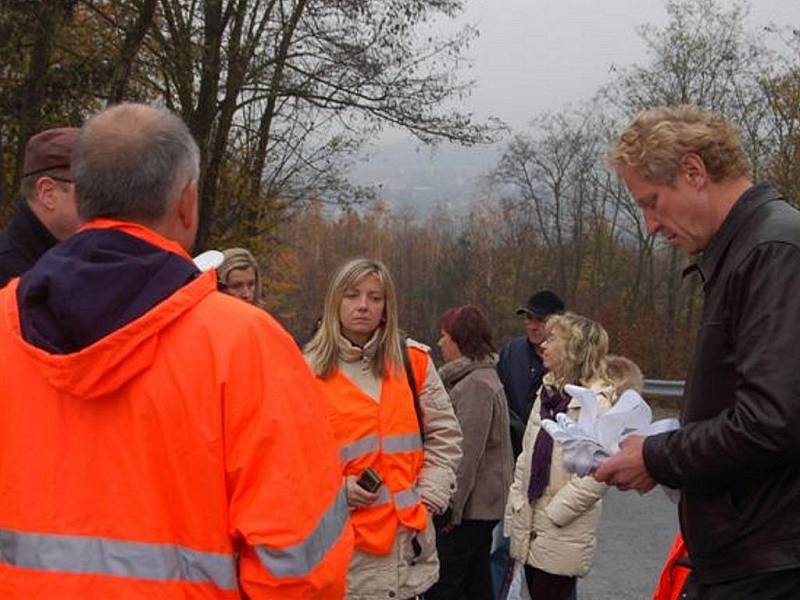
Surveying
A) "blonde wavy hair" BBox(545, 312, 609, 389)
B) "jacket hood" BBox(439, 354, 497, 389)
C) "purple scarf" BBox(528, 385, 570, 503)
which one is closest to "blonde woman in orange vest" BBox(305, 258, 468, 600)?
"purple scarf" BBox(528, 385, 570, 503)

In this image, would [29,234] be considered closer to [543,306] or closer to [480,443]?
[480,443]

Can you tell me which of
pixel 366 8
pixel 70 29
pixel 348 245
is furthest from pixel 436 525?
pixel 348 245

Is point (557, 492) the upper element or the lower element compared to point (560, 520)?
upper

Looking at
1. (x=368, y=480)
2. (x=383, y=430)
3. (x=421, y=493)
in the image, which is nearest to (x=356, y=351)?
(x=383, y=430)

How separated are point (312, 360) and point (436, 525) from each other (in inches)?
65.1

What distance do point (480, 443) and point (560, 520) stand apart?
0.78 metres

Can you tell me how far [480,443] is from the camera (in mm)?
5379

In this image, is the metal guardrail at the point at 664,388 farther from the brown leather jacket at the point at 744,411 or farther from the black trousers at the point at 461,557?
the brown leather jacket at the point at 744,411

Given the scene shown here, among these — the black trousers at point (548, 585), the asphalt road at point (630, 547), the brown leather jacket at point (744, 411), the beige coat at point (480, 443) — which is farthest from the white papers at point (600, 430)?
the asphalt road at point (630, 547)

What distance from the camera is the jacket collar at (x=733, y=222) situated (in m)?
2.45

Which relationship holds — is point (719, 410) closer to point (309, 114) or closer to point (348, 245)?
point (309, 114)

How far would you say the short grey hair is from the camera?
1.95 metres

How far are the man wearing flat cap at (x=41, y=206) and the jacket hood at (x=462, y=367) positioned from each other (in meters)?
2.75

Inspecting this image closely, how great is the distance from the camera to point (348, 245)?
51500mm
